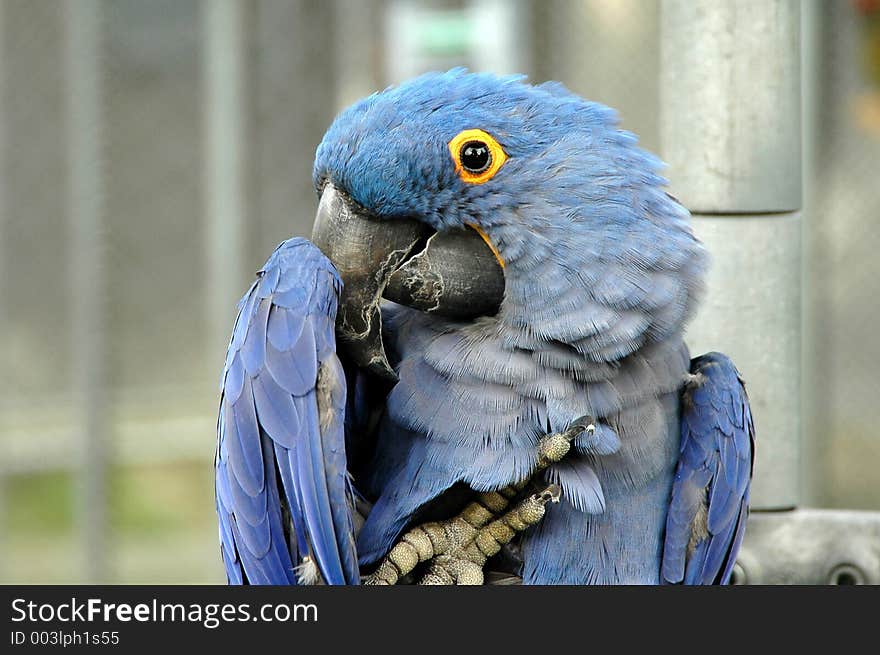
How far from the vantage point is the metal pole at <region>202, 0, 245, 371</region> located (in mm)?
3396

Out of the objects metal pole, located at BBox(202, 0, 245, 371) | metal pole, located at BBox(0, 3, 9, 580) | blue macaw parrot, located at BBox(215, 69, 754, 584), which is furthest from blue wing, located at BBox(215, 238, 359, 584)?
metal pole, located at BBox(0, 3, 9, 580)

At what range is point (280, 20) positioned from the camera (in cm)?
370

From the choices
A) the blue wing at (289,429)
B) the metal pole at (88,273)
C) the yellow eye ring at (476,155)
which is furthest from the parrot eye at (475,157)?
the metal pole at (88,273)

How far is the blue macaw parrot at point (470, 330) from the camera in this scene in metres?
1.42

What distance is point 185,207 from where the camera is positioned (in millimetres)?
3834

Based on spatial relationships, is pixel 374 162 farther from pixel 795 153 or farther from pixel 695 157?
pixel 795 153

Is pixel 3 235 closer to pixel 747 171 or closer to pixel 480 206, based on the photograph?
pixel 480 206

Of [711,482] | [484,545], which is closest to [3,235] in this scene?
[484,545]

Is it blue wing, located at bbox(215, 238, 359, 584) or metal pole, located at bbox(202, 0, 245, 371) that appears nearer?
blue wing, located at bbox(215, 238, 359, 584)

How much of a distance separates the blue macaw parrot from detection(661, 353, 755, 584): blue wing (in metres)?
0.05

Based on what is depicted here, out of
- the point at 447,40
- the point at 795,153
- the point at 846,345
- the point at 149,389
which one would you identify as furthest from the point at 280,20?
the point at 795,153

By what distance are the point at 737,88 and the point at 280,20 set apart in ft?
8.50

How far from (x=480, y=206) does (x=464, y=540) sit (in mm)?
459

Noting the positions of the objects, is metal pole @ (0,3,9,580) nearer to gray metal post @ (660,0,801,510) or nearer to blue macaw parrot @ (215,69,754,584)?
blue macaw parrot @ (215,69,754,584)
